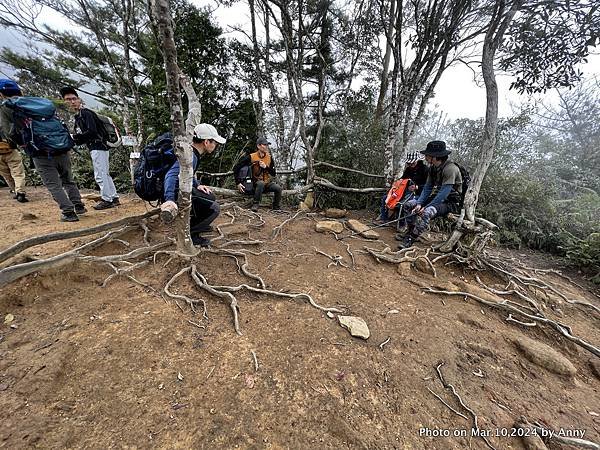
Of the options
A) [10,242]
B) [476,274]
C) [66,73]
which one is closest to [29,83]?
[66,73]

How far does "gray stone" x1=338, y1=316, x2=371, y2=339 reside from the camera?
2.14 meters

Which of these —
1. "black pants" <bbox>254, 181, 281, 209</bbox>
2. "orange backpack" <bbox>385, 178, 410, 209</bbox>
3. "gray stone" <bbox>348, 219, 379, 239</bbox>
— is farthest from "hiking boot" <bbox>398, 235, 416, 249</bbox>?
"black pants" <bbox>254, 181, 281, 209</bbox>

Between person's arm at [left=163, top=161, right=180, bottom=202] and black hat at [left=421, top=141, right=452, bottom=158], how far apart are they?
3.67 meters

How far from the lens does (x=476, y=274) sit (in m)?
3.73

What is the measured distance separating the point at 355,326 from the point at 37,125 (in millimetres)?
4629

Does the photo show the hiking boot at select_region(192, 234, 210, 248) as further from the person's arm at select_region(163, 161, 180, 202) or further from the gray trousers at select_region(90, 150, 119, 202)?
the gray trousers at select_region(90, 150, 119, 202)

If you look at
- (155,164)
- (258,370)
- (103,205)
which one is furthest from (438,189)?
(103,205)

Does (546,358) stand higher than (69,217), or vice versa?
(546,358)

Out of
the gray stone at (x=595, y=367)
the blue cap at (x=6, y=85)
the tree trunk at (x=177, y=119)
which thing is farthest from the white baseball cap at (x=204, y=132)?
the gray stone at (x=595, y=367)

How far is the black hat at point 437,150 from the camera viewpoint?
3971 mm

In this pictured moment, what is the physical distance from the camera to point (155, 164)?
282 cm

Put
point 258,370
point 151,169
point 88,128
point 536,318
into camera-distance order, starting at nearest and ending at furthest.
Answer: point 258,370 < point 536,318 < point 151,169 < point 88,128

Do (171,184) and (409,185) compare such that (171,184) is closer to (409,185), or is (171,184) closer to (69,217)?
(69,217)


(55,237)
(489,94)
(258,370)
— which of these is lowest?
(258,370)
